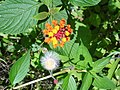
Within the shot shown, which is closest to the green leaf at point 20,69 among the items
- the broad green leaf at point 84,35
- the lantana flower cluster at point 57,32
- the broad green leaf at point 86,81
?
the lantana flower cluster at point 57,32

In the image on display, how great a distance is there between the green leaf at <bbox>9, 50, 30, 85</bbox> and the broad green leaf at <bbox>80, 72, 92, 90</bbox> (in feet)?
0.87

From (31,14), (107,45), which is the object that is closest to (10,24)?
(31,14)

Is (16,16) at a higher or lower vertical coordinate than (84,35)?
higher

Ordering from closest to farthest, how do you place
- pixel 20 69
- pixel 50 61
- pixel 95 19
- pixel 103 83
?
pixel 20 69
pixel 103 83
pixel 50 61
pixel 95 19

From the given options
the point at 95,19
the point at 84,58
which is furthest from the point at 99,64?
the point at 95,19

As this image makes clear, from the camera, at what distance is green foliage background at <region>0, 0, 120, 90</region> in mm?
1207

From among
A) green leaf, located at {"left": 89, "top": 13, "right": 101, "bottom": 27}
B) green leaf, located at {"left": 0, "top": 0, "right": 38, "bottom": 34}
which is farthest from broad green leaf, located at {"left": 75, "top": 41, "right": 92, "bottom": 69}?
green leaf, located at {"left": 89, "top": 13, "right": 101, "bottom": 27}

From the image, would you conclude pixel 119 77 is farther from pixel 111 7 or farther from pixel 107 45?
pixel 111 7

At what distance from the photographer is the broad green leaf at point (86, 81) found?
48.4 inches

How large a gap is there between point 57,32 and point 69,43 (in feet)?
0.55

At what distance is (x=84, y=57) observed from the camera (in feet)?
4.32

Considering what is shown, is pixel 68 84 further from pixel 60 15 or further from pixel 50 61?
pixel 60 15

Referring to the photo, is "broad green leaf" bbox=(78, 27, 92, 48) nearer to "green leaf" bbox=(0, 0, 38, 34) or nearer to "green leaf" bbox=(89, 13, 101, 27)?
"green leaf" bbox=(0, 0, 38, 34)

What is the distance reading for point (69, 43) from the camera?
136 centimetres
